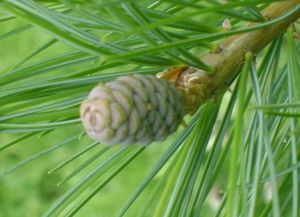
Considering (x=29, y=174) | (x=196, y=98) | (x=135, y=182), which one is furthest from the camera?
(x=29, y=174)

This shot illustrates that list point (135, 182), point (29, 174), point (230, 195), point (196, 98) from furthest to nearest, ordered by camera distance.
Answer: point (29, 174), point (135, 182), point (196, 98), point (230, 195)

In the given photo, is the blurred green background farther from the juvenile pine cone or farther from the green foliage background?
the juvenile pine cone

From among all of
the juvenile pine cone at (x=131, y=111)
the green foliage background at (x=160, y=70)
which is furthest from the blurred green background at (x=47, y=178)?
A: the juvenile pine cone at (x=131, y=111)

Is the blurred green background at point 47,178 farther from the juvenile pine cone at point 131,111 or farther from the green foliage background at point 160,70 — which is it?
the juvenile pine cone at point 131,111

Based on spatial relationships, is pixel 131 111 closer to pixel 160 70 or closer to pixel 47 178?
pixel 160 70

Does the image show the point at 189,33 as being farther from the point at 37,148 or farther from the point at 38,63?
the point at 37,148

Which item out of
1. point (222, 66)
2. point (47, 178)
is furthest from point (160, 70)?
point (47, 178)

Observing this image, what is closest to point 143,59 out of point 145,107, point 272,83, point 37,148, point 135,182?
point 145,107

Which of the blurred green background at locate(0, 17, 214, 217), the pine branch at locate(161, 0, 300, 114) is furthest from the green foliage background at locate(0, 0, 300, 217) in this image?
the blurred green background at locate(0, 17, 214, 217)
